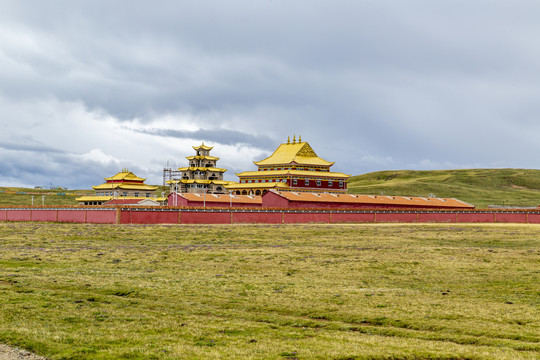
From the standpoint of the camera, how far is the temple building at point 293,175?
413ft

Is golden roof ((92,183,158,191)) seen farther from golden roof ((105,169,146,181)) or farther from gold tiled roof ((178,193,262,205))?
gold tiled roof ((178,193,262,205))

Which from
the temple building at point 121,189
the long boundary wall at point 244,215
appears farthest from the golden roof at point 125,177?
the long boundary wall at point 244,215

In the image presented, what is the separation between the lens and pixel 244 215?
8462cm

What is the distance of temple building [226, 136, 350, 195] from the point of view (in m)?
126

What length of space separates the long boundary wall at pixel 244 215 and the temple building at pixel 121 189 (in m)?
39.2

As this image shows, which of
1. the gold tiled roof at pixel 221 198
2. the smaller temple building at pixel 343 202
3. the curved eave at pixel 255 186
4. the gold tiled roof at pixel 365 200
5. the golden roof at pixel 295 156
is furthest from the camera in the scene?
the golden roof at pixel 295 156

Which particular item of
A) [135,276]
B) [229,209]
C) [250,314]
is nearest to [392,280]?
[250,314]

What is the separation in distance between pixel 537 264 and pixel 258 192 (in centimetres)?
9156

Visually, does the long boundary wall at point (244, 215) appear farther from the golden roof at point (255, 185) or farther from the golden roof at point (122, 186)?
the golden roof at point (122, 186)

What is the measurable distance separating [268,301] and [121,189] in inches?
4564

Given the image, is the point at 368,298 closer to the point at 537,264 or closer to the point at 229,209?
the point at 537,264

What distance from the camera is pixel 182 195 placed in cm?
10100

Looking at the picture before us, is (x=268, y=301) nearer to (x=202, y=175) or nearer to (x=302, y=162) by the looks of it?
(x=302, y=162)

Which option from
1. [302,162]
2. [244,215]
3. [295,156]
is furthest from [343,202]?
[295,156]
